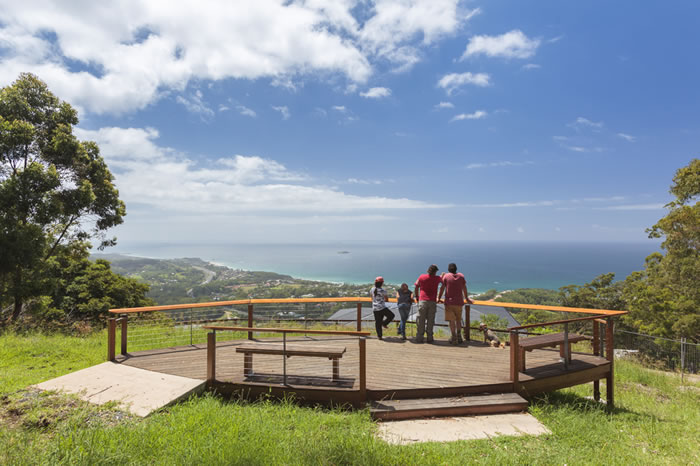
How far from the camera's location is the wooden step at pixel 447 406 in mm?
4551

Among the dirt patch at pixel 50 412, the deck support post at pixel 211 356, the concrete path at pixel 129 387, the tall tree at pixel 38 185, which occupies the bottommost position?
the concrete path at pixel 129 387

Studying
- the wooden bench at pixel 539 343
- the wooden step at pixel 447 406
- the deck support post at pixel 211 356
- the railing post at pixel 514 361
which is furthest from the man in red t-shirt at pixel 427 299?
the deck support post at pixel 211 356

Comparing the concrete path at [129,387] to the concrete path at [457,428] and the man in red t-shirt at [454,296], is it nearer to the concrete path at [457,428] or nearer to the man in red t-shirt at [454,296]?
the concrete path at [457,428]

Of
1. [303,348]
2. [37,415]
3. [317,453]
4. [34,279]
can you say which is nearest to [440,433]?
[317,453]

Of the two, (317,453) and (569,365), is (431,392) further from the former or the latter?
(569,365)

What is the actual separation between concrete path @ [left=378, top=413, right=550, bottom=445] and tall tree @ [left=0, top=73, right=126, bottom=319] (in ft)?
42.5

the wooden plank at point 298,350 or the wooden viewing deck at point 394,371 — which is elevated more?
the wooden plank at point 298,350

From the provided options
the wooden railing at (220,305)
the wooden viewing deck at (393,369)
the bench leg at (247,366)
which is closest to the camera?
the wooden viewing deck at (393,369)

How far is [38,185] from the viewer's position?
434 inches

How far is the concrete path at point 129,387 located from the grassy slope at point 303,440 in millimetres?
261

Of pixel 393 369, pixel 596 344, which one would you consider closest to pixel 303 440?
pixel 393 369

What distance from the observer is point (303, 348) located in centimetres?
507

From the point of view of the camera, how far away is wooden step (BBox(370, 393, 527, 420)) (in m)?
4.55

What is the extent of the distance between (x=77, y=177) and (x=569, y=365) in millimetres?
17364
